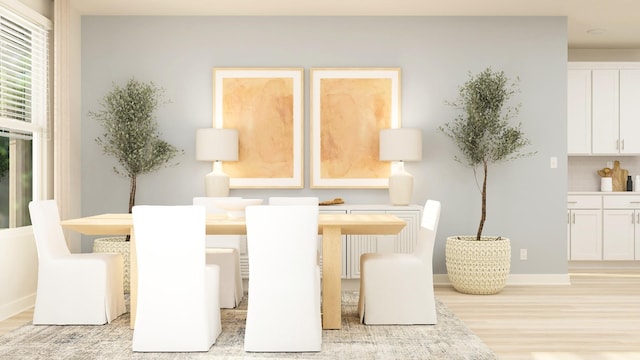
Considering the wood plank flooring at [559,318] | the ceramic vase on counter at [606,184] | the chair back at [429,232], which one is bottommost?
the wood plank flooring at [559,318]

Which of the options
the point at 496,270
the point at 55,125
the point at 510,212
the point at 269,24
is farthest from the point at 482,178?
the point at 55,125

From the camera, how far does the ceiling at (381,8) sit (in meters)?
5.40

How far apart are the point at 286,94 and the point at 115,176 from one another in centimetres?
187

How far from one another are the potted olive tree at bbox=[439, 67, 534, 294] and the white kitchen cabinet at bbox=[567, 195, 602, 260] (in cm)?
154

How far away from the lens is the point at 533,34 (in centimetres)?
587

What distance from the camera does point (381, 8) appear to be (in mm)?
5570

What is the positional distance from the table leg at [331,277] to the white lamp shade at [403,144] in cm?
176

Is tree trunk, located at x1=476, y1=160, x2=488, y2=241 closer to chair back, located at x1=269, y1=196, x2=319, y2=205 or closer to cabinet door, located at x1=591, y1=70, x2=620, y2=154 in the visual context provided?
chair back, located at x1=269, y1=196, x2=319, y2=205

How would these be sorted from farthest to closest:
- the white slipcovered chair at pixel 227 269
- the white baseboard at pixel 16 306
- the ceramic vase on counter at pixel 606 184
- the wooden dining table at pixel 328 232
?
the ceramic vase on counter at pixel 606 184 → the white slipcovered chair at pixel 227 269 → the white baseboard at pixel 16 306 → the wooden dining table at pixel 328 232

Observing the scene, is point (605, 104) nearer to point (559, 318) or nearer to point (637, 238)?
point (637, 238)

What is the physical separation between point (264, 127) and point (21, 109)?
7.03 ft

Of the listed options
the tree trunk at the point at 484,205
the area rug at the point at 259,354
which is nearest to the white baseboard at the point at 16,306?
the area rug at the point at 259,354

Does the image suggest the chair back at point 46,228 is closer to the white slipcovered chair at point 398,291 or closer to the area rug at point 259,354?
the area rug at point 259,354

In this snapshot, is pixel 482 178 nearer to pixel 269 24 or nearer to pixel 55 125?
pixel 269 24
